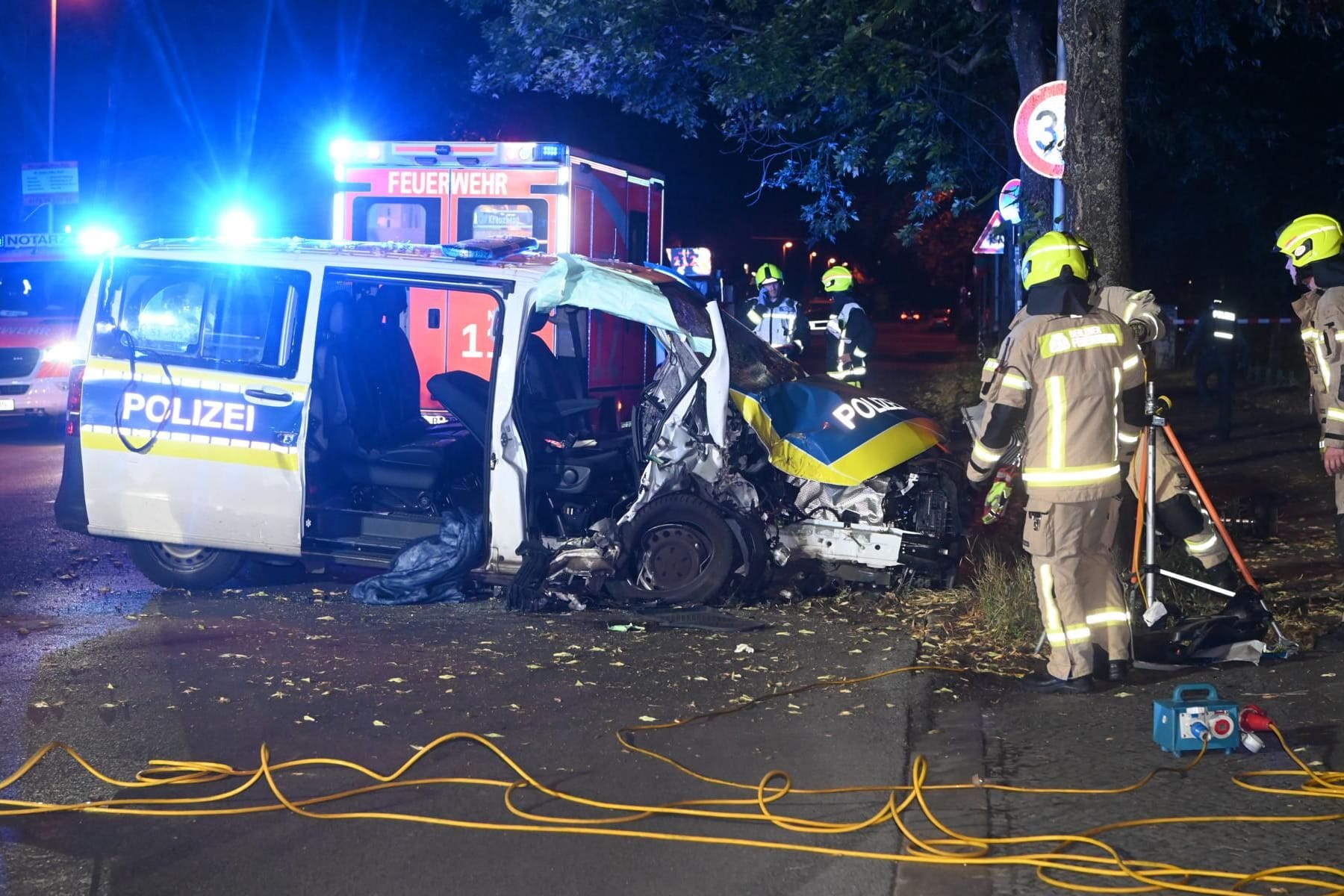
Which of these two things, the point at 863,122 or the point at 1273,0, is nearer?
the point at 1273,0

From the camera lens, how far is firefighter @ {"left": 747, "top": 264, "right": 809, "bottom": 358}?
1386 cm

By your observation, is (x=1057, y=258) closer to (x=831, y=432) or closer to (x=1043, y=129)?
(x=831, y=432)

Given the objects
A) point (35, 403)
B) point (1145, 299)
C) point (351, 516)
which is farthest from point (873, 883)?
point (35, 403)

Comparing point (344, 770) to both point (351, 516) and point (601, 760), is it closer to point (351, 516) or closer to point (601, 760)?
point (601, 760)

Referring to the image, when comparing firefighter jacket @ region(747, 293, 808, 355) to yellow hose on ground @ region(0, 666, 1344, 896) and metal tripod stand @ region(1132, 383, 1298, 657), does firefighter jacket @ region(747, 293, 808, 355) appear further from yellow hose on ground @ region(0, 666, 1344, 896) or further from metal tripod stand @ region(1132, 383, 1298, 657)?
yellow hose on ground @ region(0, 666, 1344, 896)

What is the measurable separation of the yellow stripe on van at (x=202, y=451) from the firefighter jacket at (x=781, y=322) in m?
7.03

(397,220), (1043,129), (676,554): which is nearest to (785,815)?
(676,554)

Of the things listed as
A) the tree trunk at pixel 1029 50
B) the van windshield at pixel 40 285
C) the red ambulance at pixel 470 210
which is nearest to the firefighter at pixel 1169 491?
the red ambulance at pixel 470 210

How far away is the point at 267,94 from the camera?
27.9 meters

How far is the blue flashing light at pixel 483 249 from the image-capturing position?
7.62 metres

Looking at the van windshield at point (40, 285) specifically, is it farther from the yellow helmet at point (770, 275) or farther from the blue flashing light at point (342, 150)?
the yellow helmet at point (770, 275)

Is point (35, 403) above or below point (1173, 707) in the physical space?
above

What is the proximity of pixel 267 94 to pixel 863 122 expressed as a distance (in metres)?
13.8

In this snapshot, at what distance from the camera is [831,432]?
7504mm
